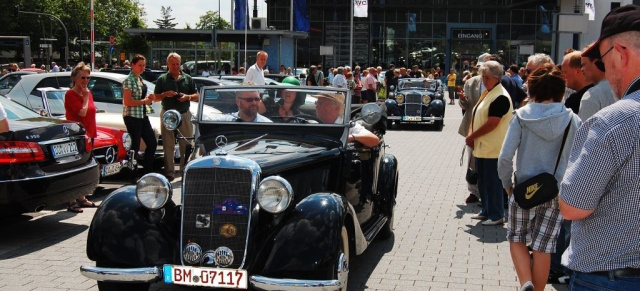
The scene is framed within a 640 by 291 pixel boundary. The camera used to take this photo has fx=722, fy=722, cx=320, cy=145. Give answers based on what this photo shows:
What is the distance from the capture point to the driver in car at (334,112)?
6125 millimetres

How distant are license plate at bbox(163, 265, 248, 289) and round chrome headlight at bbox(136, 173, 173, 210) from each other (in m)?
0.48

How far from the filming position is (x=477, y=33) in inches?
2051

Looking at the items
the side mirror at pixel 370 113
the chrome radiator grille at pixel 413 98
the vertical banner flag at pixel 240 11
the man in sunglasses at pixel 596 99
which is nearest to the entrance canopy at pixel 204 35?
the vertical banner flag at pixel 240 11

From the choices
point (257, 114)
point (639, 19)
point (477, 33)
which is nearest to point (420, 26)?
point (477, 33)

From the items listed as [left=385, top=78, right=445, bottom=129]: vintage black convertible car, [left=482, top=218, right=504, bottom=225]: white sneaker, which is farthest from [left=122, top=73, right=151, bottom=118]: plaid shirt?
[left=385, top=78, right=445, bottom=129]: vintage black convertible car

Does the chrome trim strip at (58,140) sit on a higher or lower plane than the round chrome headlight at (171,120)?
lower

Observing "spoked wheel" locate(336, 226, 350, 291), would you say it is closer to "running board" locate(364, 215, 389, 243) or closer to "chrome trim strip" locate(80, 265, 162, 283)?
"running board" locate(364, 215, 389, 243)

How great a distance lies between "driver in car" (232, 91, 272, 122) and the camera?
615 cm

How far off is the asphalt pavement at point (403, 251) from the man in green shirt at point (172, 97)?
41 centimetres

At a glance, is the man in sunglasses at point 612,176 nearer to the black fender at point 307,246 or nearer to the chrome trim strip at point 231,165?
the black fender at point 307,246

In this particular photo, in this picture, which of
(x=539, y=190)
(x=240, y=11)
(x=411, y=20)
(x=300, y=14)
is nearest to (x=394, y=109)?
(x=240, y=11)

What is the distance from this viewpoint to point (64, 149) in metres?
7.34

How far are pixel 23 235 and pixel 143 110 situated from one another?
2911mm

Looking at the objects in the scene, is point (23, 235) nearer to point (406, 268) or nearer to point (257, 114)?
point (257, 114)
